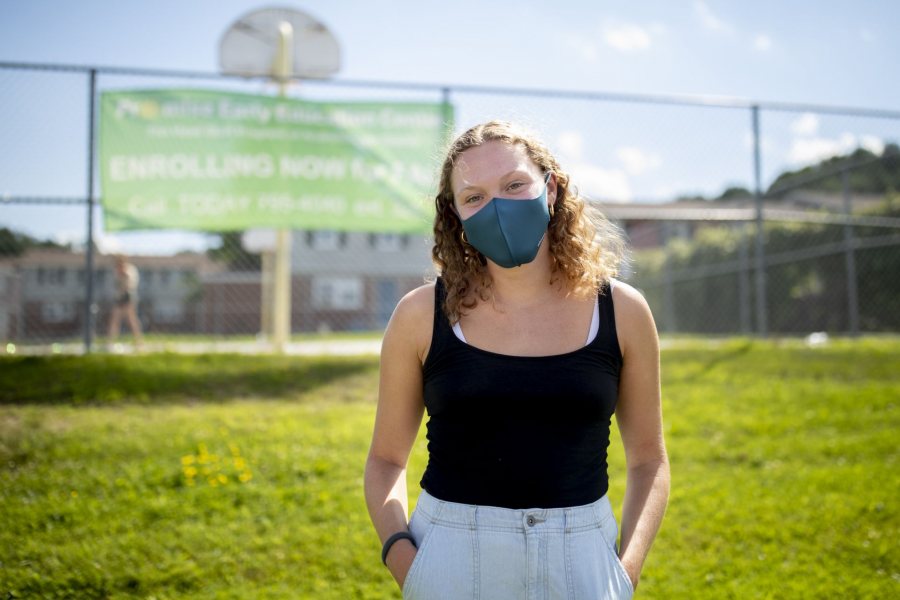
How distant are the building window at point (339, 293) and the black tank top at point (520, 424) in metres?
12.4

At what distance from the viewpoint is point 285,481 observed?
4621 millimetres

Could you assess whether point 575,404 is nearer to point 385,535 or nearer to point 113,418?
point 385,535

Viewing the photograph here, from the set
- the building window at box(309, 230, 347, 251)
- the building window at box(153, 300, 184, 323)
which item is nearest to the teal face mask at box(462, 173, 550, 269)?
the building window at box(309, 230, 347, 251)

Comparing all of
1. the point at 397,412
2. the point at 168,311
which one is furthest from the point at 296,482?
the point at 168,311

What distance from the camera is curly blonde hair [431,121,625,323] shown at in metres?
2.08

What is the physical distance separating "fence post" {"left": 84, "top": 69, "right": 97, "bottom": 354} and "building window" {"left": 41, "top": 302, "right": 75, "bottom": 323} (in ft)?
6.50

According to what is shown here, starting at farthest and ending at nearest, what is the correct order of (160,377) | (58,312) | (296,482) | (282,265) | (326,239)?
(326,239)
(58,312)
(282,265)
(160,377)
(296,482)

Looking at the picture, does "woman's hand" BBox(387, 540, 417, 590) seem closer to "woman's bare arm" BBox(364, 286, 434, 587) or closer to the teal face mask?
"woman's bare arm" BBox(364, 286, 434, 587)

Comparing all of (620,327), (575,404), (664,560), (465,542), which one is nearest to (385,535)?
(465,542)

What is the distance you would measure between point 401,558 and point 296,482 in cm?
288

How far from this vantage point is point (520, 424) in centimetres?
187

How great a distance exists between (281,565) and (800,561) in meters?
2.72

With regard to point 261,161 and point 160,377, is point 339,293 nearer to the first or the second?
point 261,161

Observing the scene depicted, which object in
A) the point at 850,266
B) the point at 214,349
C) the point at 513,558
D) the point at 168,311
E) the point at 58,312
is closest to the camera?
the point at 513,558
